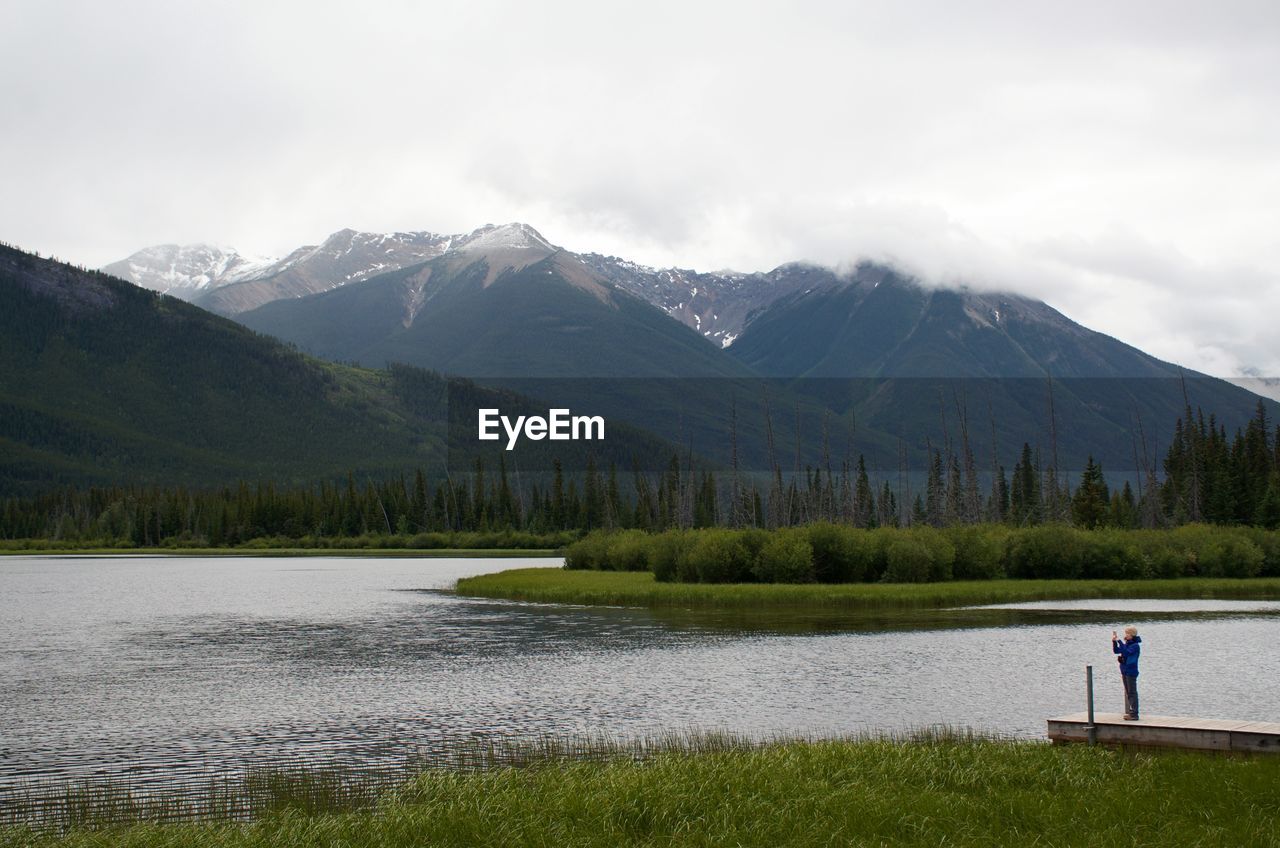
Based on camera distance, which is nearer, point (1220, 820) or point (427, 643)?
point (1220, 820)

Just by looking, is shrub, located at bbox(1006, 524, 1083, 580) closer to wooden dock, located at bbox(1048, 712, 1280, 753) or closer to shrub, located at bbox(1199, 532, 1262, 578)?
shrub, located at bbox(1199, 532, 1262, 578)

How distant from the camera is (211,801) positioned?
2345cm

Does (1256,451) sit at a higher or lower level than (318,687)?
higher

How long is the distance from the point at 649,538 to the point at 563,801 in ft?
258

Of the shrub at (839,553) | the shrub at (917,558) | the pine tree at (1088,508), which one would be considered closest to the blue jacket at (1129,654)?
the shrub at (839,553)

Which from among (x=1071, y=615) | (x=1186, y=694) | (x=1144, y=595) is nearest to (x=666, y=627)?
(x=1071, y=615)

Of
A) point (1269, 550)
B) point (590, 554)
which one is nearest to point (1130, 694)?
point (1269, 550)

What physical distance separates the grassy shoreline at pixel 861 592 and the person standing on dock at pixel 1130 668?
41.9 metres

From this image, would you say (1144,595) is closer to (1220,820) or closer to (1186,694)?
(1186,694)

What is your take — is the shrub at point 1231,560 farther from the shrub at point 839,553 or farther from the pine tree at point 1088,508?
the pine tree at point 1088,508

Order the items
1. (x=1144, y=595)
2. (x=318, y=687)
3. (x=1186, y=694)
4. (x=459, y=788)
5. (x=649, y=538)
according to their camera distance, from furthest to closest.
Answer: (x=649, y=538) → (x=1144, y=595) → (x=318, y=687) → (x=1186, y=694) → (x=459, y=788)

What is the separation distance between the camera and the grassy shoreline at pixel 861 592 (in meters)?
74.2

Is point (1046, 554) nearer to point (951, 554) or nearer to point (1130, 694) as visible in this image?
point (951, 554)

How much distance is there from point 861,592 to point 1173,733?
1944 inches
